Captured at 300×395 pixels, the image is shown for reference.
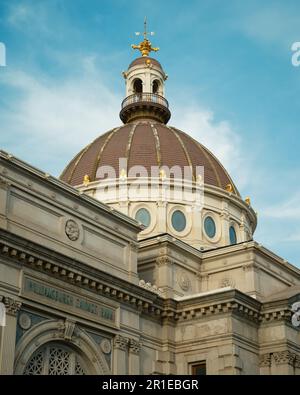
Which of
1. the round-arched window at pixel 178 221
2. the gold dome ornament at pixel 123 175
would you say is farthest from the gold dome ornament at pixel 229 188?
the gold dome ornament at pixel 123 175

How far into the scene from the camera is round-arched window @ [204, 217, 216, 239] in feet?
178

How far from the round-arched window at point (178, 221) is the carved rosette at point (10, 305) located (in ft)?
79.9

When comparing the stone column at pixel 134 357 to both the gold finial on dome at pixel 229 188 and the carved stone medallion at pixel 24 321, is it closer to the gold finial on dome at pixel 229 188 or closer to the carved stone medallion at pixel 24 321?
the carved stone medallion at pixel 24 321

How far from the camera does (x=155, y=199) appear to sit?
53.7m

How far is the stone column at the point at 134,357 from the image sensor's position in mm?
35625

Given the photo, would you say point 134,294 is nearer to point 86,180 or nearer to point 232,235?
point 86,180

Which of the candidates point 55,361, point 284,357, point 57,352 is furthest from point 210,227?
point 55,361

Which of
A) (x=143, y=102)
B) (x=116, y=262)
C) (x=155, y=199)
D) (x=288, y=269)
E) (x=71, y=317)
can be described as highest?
(x=143, y=102)

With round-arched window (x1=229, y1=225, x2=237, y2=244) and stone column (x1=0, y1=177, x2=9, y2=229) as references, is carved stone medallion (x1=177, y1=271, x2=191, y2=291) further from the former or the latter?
stone column (x1=0, y1=177, x2=9, y2=229)

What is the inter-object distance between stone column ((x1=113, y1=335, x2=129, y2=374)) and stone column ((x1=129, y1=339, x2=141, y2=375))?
11.7 inches

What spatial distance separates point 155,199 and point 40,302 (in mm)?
23233
